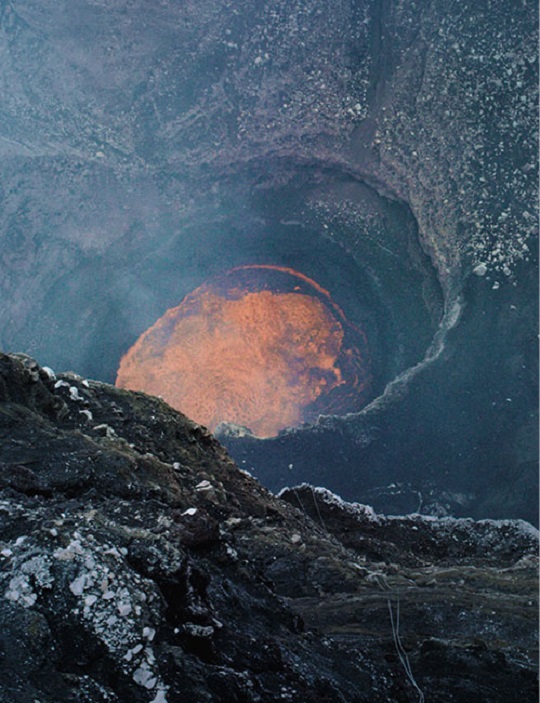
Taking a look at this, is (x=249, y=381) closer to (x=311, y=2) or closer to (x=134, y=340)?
(x=134, y=340)

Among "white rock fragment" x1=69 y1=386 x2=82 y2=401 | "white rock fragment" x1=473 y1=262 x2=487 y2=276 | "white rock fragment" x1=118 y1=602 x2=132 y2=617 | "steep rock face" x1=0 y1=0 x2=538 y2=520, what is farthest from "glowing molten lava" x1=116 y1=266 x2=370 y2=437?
"white rock fragment" x1=118 y1=602 x2=132 y2=617

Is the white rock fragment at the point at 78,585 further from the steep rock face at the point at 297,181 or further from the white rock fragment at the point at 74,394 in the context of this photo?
the steep rock face at the point at 297,181

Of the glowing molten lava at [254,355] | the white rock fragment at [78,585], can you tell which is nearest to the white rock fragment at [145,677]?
the white rock fragment at [78,585]

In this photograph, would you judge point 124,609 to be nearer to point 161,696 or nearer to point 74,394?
point 161,696

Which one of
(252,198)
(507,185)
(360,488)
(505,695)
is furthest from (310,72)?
(505,695)

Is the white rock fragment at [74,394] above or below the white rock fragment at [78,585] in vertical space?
above

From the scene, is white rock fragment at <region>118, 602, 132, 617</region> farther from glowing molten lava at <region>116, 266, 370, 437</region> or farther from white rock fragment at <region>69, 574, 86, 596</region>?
glowing molten lava at <region>116, 266, 370, 437</region>

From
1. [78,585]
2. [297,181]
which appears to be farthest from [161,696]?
[297,181]
